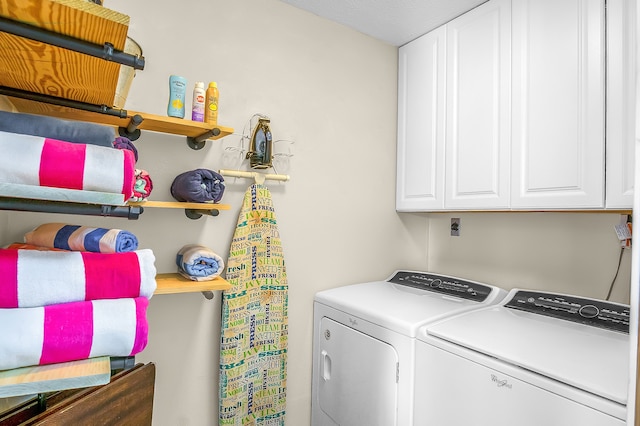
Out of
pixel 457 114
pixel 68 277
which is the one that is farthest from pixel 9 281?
pixel 457 114

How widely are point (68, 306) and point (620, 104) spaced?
1905 mm

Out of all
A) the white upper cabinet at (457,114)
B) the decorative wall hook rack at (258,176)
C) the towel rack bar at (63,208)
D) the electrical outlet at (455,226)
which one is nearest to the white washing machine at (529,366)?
the white upper cabinet at (457,114)

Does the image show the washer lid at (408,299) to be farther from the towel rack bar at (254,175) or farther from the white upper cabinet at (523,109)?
the towel rack bar at (254,175)

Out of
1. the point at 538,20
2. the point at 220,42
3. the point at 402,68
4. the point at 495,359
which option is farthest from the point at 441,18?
the point at 495,359

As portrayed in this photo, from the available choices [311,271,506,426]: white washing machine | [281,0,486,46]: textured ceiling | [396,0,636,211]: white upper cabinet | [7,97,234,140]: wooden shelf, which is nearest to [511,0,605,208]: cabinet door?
[396,0,636,211]: white upper cabinet

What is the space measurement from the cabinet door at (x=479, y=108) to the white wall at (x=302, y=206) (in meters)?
0.41

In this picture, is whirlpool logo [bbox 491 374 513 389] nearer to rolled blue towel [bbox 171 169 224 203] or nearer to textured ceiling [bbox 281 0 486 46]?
rolled blue towel [bbox 171 169 224 203]

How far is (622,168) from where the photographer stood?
4.70ft

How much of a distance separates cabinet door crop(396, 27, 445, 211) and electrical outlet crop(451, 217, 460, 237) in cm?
35

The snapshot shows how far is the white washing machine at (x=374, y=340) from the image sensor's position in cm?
163

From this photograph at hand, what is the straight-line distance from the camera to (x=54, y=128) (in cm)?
78

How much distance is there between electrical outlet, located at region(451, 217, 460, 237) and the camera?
2.50 metres

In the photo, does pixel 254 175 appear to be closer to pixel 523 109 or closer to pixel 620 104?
pixel 523 109

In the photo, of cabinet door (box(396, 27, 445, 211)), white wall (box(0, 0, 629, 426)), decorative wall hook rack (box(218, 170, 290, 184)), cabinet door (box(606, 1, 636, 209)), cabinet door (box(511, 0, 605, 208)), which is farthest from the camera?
cabinet door (box(396, 27, 445, 211))
